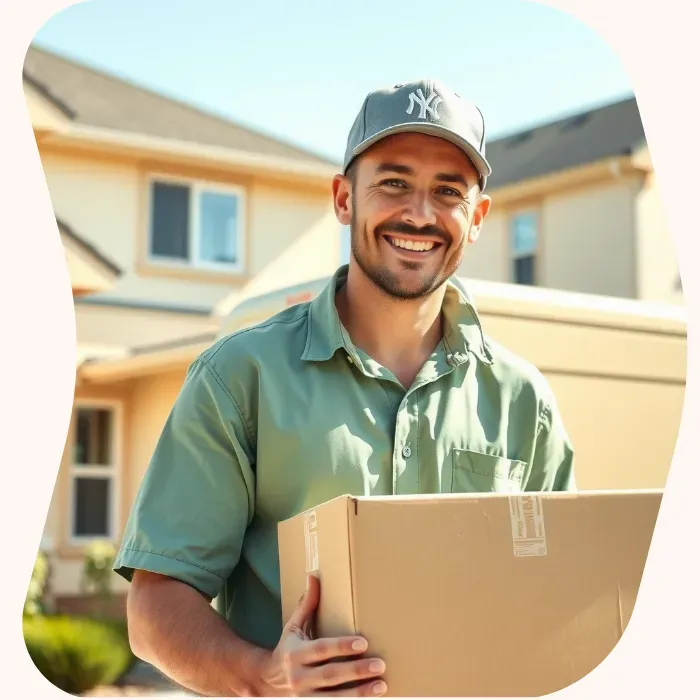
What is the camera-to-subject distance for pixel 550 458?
80.7 inches

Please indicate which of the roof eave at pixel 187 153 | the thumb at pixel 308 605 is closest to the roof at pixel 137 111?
the roof eave at pixel 187 153

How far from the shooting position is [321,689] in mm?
1466

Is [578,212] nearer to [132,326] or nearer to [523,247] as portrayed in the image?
[523,247]

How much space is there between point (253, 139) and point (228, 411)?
10910mm

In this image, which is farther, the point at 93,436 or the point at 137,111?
the point at 137,111

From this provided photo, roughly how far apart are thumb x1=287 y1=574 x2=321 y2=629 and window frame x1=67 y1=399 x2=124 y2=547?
8733 millimetres

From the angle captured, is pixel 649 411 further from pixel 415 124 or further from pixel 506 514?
pixel 506 514

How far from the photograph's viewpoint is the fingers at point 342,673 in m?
1.44

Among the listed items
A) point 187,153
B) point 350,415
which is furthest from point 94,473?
point 350,415

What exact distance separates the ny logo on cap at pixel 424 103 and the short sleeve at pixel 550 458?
0.54m

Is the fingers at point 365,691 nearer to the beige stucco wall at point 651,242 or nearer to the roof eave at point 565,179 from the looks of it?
the beige stucco wall at point 651,242

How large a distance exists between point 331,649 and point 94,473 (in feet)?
30.2

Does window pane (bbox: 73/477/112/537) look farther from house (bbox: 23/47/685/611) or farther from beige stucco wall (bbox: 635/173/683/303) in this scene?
beige stucco wall (bbox: 635/173/683/303)

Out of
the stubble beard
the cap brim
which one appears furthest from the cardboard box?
the cap brim
